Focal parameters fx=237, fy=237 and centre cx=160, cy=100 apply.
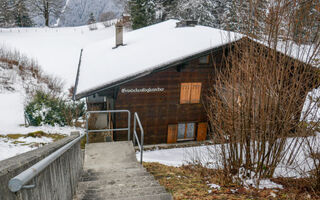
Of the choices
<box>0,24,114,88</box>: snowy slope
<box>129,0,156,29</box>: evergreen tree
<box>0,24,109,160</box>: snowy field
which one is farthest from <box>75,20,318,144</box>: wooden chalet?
<box>129,0,156,29</box>: evergreen tree

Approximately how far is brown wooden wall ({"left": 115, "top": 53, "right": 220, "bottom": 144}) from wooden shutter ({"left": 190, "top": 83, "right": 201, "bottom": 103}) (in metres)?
0.23

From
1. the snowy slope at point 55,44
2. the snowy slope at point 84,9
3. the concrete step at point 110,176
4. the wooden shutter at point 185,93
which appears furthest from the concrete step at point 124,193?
the snowy slope at point 84,9

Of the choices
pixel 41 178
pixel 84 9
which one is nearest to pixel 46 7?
pixel 84 9

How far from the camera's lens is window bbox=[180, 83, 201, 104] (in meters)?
13.4

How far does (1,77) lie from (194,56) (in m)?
17.0

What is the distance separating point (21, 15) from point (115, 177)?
4914 cm

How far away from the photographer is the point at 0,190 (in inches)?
65.3

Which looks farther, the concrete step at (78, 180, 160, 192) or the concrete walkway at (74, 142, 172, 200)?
the concrete step at (78, 180, 160, 192)

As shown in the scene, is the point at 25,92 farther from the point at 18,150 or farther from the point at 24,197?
the point at 24,197

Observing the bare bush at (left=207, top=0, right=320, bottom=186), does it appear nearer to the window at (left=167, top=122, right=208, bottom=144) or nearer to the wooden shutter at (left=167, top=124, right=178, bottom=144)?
the wooden shutter at (left=167, top=124, right=178, bottom=144)

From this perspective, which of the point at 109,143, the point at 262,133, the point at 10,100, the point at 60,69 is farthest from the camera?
the point at 60,69


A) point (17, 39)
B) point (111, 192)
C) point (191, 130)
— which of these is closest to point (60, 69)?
point (17, 39)

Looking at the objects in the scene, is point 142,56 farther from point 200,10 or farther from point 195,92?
point 200,10

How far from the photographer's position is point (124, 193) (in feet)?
12.7
